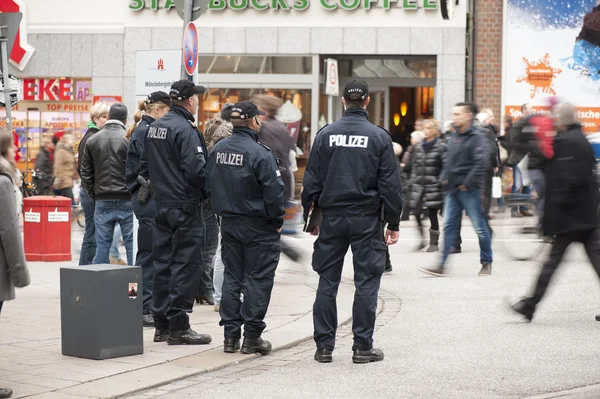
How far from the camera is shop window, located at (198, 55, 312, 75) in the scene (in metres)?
25.9

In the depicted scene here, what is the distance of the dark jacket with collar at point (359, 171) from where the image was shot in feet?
26.9

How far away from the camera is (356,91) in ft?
27.5

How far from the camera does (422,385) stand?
754cm

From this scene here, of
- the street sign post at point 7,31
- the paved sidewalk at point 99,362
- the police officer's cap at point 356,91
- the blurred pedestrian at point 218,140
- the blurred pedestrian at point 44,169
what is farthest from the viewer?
the blurred pedestrian at point 44,169

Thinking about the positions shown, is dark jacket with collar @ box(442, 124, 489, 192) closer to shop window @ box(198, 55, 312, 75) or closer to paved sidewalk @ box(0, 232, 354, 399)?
paved sidewalk @ box(0, 232, 354, 399)

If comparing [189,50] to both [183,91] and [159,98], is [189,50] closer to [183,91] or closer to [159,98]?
[159,98]

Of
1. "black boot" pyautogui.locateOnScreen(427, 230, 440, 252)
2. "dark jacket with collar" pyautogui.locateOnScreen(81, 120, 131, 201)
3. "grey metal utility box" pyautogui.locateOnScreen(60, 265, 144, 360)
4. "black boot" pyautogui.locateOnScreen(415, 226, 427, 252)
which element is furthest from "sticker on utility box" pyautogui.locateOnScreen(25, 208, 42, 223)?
"grey metal utility box" pyautogui.locateOnScreen(60, 265, 144, 360)

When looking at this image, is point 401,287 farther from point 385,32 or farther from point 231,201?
point 385,32

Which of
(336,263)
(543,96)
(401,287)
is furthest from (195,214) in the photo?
(543,96)

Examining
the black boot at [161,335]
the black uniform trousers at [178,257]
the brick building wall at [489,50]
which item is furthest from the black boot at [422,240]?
the brick building wall at [489,50]

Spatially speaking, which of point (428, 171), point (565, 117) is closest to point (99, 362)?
point (565, 117)

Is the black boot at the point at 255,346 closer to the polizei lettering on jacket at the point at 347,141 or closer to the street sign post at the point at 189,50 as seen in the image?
the polizei lettering on jacket at the point at 347,141

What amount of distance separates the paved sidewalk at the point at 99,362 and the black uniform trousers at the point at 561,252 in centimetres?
180

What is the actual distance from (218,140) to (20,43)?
16.9m
